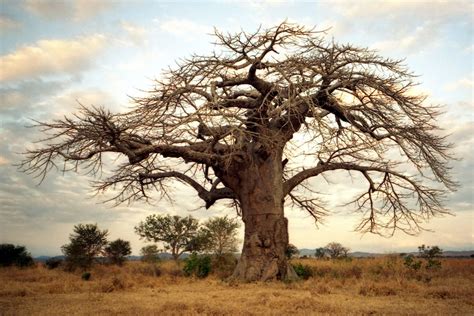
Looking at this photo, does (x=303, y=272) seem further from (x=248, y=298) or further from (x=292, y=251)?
(x=292, y=251)

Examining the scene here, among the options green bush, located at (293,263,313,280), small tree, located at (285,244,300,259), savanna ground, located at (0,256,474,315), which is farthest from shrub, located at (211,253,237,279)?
small tree, located at (285,244,300,259)

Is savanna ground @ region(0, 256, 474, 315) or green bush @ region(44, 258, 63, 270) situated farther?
green bush @ region(44, 258, 63, 270)

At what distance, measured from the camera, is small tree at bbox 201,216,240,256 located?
957 inches

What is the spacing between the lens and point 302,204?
1417 cm

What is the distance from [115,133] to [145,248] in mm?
17534

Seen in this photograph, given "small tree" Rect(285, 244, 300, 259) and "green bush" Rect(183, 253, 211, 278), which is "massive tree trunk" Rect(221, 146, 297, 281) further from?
"small tree" Rect(285, 244, 300, 259)

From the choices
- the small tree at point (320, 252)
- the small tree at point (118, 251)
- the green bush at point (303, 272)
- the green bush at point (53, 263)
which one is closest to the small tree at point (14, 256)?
the green bush at point (53, 263)

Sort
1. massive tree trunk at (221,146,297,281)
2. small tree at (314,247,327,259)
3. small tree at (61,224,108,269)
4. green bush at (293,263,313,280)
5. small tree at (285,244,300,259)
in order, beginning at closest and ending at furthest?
massive tree trunk at (221,146,297,281)
green bush at (293,263,313,280)
small tree at (61,224,108,269)
small tree at (285,244,300,259)
small tree at (314,247,327,259)

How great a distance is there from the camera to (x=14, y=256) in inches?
835

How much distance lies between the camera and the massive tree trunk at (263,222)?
10156mm

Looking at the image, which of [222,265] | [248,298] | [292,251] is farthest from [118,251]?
[248,298]

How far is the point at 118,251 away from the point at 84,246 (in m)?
4.28

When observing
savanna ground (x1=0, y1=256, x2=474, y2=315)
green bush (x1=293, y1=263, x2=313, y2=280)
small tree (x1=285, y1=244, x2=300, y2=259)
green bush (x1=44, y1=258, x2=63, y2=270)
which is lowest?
savanna ground (x1=0, y1=256, x2=474, y2=315)

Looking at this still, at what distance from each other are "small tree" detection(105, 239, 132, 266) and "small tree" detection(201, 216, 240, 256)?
420 centimetres
